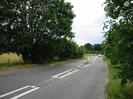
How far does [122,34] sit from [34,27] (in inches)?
1254

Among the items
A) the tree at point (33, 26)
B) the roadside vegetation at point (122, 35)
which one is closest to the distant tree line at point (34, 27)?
the tree at point (33, 26)

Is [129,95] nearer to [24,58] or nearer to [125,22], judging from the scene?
[125,22]

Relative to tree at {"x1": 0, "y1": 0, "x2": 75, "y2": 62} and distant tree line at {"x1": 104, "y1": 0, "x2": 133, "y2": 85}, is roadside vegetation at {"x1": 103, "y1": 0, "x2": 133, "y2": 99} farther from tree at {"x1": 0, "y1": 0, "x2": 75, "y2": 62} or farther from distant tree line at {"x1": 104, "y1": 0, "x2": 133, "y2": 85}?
tree at {"x1": 0, "y1": 0, "x2": 75, "y2": 62}

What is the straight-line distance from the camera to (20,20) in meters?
42.8

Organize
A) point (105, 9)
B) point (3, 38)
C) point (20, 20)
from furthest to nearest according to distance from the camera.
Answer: point (20, 20) < point (3, 38) < point (105, 9)

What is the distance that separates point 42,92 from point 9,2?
2848cm

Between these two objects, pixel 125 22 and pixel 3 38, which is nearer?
pixel 125 22

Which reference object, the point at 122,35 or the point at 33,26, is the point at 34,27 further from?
the point at 122,35

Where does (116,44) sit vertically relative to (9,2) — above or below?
below

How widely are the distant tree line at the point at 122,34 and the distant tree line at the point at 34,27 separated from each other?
89.8 ft

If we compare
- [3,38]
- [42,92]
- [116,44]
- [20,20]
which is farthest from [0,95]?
[20,20]

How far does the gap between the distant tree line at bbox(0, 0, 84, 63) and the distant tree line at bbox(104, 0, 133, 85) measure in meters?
27.4

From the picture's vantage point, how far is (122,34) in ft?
39.7

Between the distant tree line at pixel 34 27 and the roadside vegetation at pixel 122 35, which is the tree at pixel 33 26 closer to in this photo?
the distant tree line at pixel 34 27
